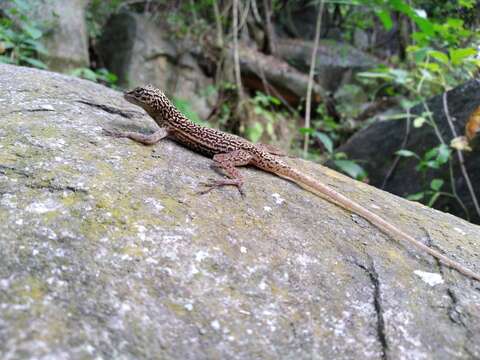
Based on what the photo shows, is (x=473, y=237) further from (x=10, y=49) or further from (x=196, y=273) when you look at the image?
(x=10, y=49)

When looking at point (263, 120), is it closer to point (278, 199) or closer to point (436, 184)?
point (436, 184)

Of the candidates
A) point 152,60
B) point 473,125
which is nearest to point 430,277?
point 473,125

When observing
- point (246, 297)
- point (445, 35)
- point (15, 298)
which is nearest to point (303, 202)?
point (246, 297)

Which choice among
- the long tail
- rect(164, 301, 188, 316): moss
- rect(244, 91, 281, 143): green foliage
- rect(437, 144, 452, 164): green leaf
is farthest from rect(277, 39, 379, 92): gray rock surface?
rect(164, 301, 188, 316): moss

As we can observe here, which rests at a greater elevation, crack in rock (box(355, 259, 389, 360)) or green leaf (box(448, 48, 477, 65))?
green leaf (box(448, 48, 477, 65))

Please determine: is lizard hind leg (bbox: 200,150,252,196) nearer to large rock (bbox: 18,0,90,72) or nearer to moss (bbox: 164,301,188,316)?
moss (bbox: 164,301,188,316)

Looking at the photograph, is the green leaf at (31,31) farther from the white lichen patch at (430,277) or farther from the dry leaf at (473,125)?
the dry leaf at (473,125)

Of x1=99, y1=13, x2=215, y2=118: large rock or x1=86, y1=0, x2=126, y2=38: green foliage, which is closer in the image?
x1=99, y1=13, x2=215, y2=118: large rock
